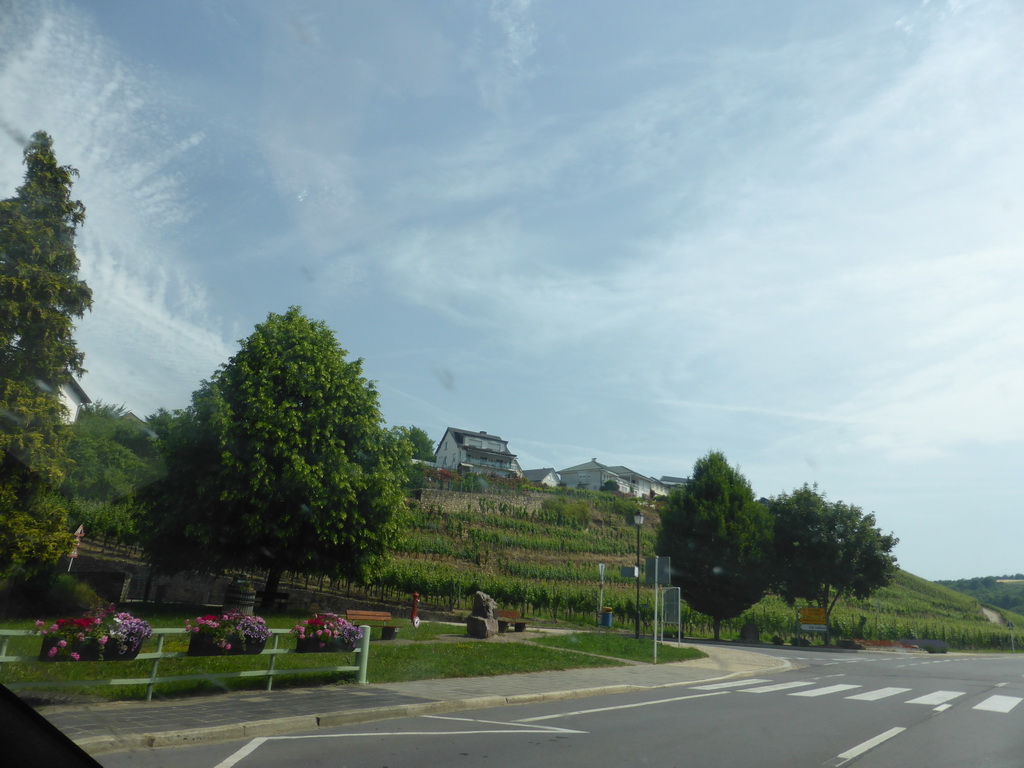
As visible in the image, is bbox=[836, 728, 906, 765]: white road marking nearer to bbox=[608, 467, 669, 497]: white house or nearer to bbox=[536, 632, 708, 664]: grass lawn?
bbox=[536, 632, 708, 664]: grass lawn

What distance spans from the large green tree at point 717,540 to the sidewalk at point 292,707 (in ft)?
90.1

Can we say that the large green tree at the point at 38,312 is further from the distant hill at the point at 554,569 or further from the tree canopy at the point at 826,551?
the tree canopy at the point at 826,551

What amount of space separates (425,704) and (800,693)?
28.3 feet

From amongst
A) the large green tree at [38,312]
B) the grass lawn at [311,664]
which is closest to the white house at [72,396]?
the large green tree at [38,312]

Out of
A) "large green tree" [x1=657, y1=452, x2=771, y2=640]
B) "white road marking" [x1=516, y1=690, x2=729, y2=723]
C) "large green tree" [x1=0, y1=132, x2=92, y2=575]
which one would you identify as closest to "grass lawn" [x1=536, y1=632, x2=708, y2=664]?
"white road marking" [x1=516, y1=690, x2=729, y2=723]

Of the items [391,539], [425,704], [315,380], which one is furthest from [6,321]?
[391,539]

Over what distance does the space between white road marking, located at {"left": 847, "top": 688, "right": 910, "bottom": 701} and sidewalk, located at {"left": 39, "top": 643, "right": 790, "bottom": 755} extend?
3.73 meters

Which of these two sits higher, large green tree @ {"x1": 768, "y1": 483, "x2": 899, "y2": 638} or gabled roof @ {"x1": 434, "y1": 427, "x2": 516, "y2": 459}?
gabled roof @ {"x1": 434, "y1": 427, "x2": 516, "y2": 459}

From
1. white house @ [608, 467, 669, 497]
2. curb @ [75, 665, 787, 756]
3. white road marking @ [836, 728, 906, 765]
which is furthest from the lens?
white house @ [608, 467, 669, 497]

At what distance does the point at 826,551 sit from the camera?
42.5 m

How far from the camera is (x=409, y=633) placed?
22.1 metres

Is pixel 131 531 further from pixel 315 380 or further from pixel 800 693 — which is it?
pixel 800 693

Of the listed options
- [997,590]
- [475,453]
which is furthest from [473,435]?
[997,590]

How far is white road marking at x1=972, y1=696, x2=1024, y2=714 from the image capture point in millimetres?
12562
